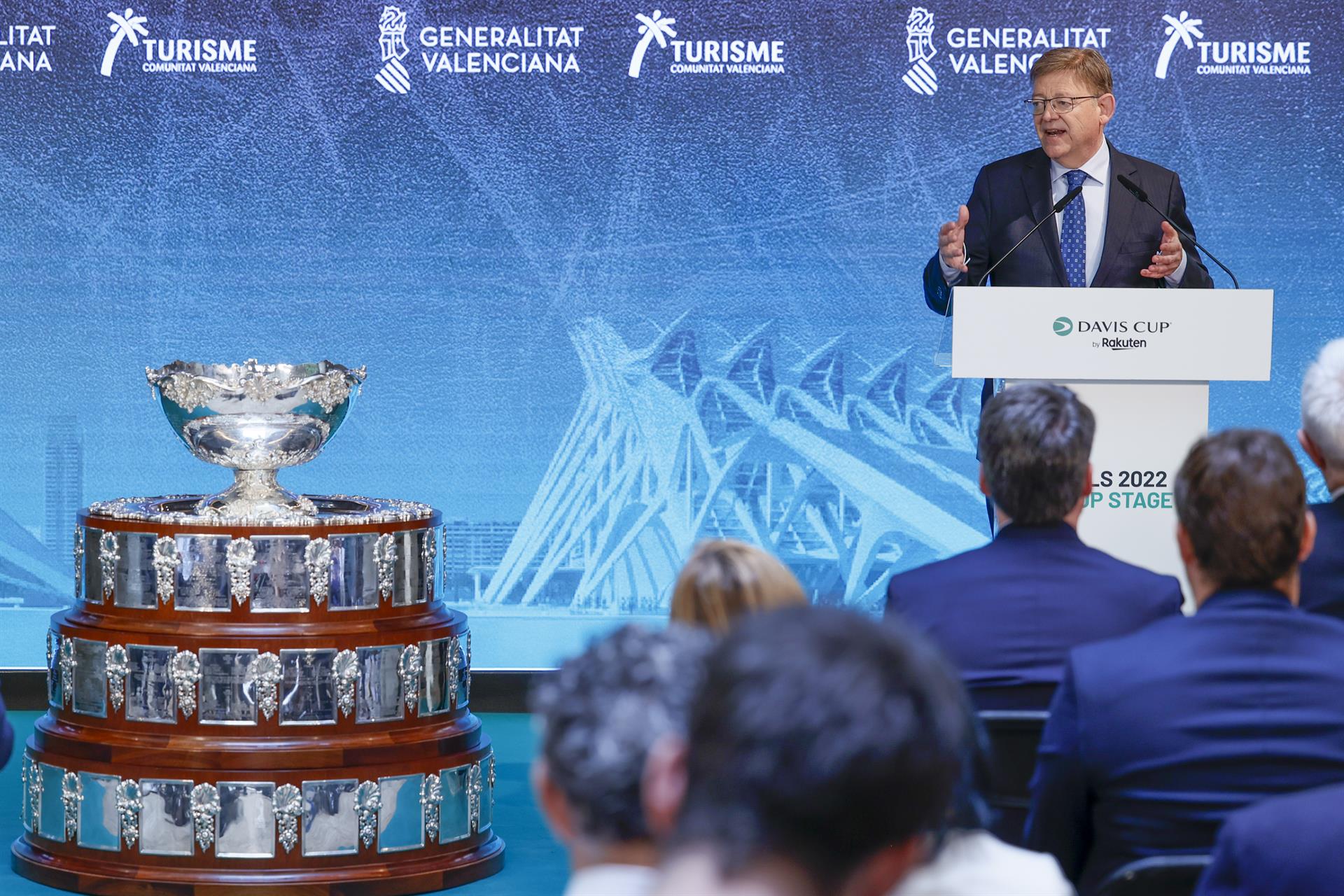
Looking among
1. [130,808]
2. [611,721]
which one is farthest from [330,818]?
[611,721]

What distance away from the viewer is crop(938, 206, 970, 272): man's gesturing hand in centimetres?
404

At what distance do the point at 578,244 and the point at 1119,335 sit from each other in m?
2.87

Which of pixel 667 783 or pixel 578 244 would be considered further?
pixel 578 244

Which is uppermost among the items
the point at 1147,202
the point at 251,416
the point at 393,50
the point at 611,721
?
the point at 393,50

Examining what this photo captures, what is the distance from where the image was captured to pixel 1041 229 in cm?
430

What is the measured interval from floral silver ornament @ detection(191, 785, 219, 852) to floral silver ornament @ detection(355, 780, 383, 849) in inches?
12.0

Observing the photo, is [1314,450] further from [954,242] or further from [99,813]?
[99,813]

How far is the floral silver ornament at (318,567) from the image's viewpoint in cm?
371

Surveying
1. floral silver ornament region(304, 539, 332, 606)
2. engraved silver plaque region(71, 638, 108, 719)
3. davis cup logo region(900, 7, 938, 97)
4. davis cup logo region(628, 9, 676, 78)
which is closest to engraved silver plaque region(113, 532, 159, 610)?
engraved silver plaque region(71, 638, 108, 719)

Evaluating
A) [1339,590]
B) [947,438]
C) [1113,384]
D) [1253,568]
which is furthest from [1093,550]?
[947,438]

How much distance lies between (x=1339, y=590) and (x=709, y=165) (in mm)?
3857

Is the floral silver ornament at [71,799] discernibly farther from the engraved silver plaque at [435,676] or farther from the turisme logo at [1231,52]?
the turisme logo at [1231,52]

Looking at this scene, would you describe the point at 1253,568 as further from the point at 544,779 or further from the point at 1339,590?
the point at 544,779

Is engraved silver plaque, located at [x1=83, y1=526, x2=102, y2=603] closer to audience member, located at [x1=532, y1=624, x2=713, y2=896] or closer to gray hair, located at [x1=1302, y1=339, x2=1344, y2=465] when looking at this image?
gray hair, located at [x1=1302, y1=339, x2=1344, y2=465]
